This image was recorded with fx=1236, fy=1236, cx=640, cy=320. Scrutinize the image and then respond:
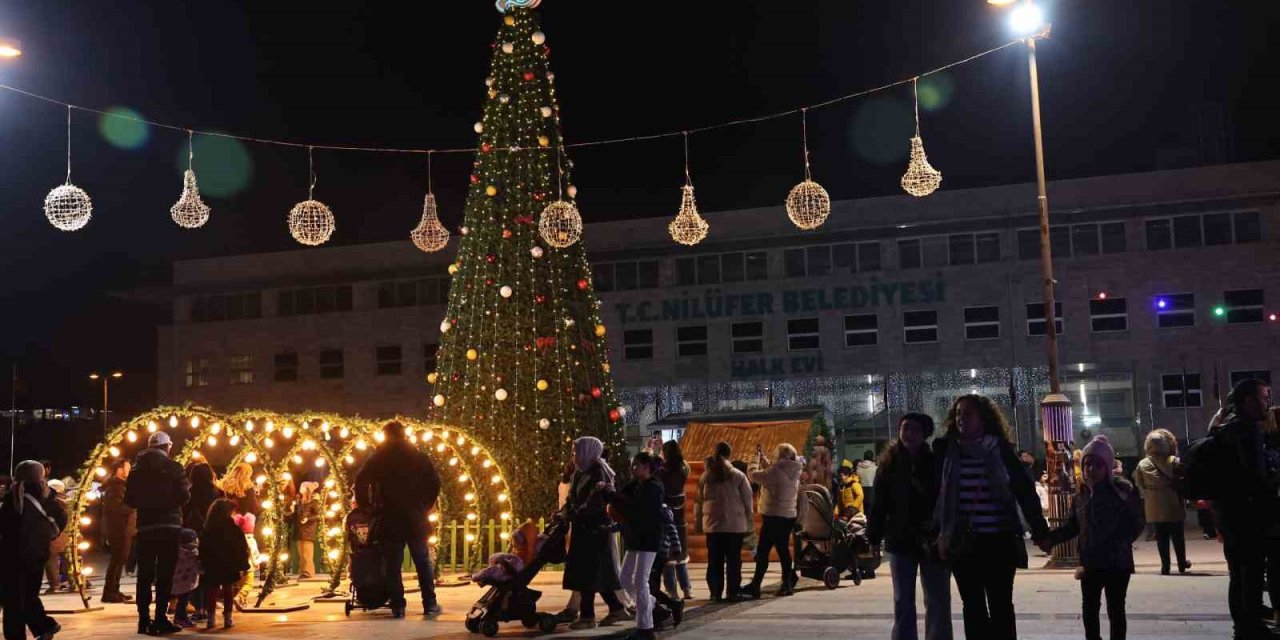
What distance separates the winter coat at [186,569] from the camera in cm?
1184

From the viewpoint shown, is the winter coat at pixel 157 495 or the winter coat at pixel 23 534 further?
the winter coat at pixel 157 495

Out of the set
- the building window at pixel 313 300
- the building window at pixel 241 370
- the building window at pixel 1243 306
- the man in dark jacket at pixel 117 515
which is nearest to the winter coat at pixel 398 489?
the man in dark jacket at pixel 117 515

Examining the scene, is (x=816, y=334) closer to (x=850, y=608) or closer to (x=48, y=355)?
(x=850, y=608)

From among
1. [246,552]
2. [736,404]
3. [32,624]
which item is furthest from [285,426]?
[736,404]

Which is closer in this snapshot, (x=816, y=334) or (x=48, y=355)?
(x=816, y=334)

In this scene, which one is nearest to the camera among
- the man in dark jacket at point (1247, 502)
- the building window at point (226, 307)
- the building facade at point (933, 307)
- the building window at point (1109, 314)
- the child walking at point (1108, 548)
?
the child walking at point (1108, 548)

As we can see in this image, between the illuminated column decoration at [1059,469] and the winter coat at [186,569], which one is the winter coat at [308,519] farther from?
the illuminated column decoration at [1059,469]

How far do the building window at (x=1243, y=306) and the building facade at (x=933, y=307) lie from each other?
0.05 meters

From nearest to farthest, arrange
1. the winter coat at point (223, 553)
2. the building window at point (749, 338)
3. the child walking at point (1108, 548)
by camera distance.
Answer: the child walking at point (1108, 548), the winter coat at point (223, 553), the building window at point (749, 338)

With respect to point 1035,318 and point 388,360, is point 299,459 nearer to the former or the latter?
point 1035,318

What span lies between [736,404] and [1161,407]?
13.9 m

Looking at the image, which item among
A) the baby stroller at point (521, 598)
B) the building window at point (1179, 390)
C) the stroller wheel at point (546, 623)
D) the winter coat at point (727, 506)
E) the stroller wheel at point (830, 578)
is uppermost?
the building window at point (1179, 390)

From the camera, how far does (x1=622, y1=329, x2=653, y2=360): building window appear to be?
44.3 metres

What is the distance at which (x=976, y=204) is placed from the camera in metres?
42.2
